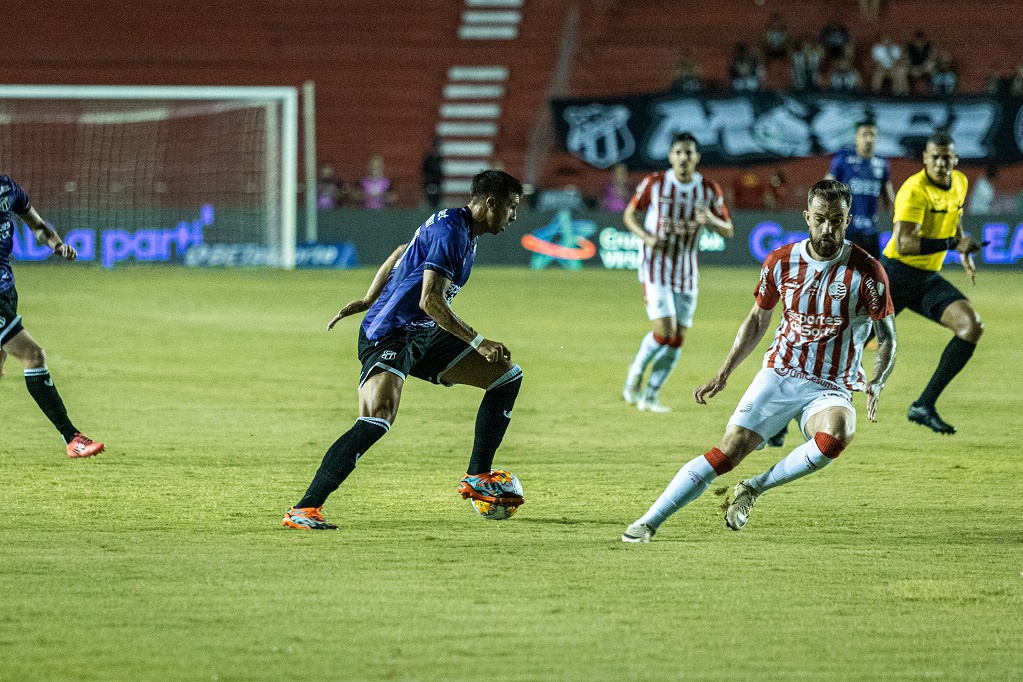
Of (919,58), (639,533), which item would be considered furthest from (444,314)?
(919,58)

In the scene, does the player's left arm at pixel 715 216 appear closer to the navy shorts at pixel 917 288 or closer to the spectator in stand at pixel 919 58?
the navy shorts at pixel 917 288

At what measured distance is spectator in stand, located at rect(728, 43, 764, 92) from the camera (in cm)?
3077

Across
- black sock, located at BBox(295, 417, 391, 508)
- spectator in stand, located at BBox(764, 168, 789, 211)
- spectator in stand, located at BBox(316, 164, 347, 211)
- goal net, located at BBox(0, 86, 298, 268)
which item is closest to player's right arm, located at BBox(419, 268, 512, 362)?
black sock, located at BBox(295, 417, 391, 508)

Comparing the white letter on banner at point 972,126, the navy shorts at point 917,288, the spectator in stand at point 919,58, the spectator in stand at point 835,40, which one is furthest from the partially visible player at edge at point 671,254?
the spectator in stand at point 835,40

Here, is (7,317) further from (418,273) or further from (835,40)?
(835,40)

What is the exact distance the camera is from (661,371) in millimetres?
11930

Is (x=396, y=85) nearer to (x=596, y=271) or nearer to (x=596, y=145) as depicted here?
(x=596, y=145)

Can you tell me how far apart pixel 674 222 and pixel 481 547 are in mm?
5886

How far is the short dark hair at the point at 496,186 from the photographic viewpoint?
7.26 m

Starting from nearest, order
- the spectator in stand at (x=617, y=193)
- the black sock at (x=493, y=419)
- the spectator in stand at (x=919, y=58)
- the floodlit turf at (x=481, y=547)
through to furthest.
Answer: the floodlit turf at (x=481, y=547), the black sock at (x=493, y=419), the spectator in stand at (x=617, y=193), the spectator in stand at (x=919, y=58)

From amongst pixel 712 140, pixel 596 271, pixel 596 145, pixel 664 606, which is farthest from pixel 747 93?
pixel 664 606

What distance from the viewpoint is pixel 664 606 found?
5906 millimetres

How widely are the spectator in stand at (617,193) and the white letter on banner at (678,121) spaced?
0.97 metres

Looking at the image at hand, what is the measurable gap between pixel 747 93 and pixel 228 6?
1444 centimetres
